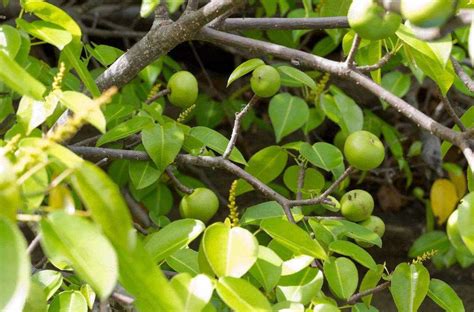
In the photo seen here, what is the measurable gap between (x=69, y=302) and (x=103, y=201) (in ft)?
1.68

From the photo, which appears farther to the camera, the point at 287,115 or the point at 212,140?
the point at 287,115

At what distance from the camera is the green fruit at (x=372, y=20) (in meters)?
1.06

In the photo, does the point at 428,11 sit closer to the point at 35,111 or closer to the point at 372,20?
the point at 372,20

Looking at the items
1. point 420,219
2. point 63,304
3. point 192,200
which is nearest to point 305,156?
point 192,200

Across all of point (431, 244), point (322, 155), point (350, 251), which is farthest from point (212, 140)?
point (431, 244)

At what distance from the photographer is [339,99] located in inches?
75.4

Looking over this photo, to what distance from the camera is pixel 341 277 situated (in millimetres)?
1333

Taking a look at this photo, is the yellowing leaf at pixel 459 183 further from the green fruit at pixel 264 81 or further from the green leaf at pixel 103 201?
the green leaf at pixel 103 201

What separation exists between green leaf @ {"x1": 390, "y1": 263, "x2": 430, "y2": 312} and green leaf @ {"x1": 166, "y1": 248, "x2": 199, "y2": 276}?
34cm

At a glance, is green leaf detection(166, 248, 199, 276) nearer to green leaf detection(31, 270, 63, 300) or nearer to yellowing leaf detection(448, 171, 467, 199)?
green leaf detection(31, 270, 63, 300)

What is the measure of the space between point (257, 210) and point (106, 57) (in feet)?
1.64

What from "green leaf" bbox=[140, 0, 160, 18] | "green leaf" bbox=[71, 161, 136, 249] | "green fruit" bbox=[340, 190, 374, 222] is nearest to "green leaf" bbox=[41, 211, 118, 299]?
"green leaf" bbox=[71, 161, 136, 249]

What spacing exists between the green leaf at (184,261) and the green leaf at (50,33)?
366 mm

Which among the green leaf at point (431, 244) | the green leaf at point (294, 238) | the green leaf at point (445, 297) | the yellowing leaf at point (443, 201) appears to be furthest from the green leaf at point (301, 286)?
the yellowing leaf at point (443, 201)
